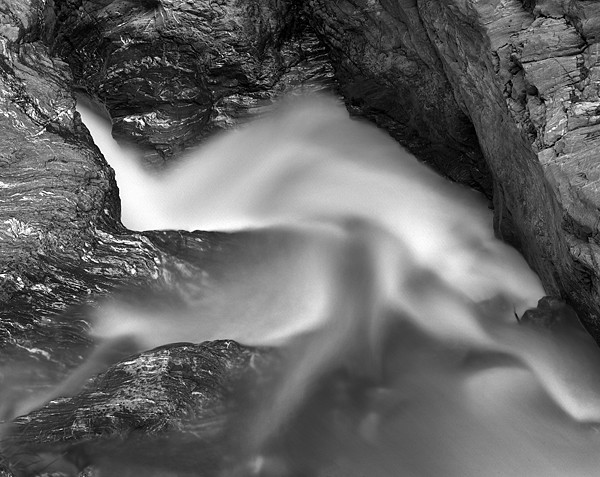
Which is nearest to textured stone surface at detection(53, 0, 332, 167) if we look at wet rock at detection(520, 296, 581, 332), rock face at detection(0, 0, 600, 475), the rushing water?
rock face at detection(0, 0, 600, 475)

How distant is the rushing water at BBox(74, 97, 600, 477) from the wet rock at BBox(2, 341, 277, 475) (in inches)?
9.3

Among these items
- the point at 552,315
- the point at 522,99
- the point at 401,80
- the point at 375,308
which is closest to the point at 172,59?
the point at 401,80

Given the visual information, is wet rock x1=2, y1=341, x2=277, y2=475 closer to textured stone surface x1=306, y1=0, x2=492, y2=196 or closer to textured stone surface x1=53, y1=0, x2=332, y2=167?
textured stone surface x1=53, y1=0, x2=332, y2=167

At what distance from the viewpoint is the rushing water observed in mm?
4234

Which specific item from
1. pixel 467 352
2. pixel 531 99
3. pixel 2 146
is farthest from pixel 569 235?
pixel 2 146

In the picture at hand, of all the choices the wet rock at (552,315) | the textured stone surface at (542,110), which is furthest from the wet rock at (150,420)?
the textured stone surface at (542,110)

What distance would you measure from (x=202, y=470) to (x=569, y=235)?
2.39m

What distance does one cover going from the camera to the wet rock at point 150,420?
12.7 feet

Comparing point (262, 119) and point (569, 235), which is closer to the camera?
point (569, 235)

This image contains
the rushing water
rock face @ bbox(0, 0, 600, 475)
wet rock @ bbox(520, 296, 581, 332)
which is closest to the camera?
rock face @ bbox(0, 0, 600, 475)

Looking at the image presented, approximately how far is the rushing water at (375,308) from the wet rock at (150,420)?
0.77 feet

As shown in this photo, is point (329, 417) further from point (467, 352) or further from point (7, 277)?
point (7, 277)

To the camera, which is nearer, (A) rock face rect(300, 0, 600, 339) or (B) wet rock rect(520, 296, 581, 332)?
(A) rock face rect(300, 0, 600, 339)

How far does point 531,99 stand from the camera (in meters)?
4.16
